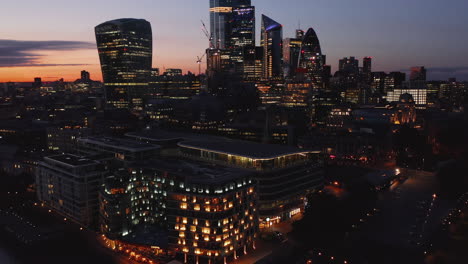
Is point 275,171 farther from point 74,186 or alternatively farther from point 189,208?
point 74,186

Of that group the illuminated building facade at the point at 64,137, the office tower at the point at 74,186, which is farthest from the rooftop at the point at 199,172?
the illuminated building facade at the point at 64,137

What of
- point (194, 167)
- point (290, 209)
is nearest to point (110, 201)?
point (194, 167)

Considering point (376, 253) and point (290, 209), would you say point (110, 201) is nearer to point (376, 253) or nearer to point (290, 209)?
point (290, 209)

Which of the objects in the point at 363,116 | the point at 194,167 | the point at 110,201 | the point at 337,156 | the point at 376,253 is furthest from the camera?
the point at 363,116

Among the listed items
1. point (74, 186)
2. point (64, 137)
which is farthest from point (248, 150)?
point (64, 137)

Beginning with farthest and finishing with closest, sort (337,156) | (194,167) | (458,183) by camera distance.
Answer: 1. (337,156)
2. (458,183)
3. (194,167)

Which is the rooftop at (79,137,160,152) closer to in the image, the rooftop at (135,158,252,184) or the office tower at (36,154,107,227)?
the rooftop at (135,158,252,184)
